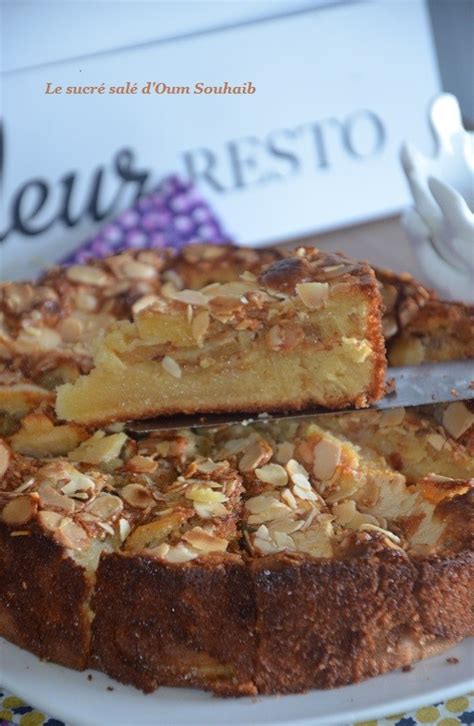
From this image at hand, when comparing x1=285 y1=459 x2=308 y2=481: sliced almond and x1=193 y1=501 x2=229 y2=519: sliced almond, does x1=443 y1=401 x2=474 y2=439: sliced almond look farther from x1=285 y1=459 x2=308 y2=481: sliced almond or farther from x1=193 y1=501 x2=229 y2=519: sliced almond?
x1=193 y1=501 x2=229 y2=519: sliced almond

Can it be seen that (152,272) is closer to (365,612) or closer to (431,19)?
(365,612)

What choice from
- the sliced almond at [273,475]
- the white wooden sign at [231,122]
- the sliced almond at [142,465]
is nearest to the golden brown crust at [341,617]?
the sliced almond at [273,475]

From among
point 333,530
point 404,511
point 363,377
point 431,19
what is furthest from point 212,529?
point 431,19

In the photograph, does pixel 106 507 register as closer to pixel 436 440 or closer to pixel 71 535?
pixel 71 535

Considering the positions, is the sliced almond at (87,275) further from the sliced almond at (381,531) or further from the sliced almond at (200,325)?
the sliced almond at (381,531)

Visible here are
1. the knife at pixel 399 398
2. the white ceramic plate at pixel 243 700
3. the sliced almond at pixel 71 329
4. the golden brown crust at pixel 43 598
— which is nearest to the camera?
the white ceramic plate at pixel 243 700

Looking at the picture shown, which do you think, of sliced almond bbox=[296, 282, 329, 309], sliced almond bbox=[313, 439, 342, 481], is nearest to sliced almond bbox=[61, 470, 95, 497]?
sliced almond bbox=[313, 439, 342, 481]

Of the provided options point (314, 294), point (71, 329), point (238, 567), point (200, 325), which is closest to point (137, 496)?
point (238, 567)
